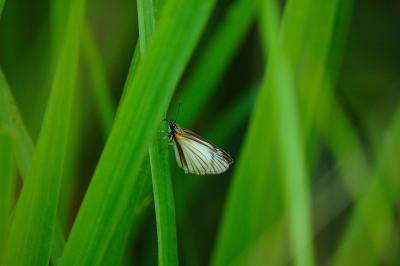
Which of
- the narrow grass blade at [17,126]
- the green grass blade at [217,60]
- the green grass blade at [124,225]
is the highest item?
the green grass blade at [217,60]

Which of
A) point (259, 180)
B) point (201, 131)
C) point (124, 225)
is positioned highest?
point (201, 131)

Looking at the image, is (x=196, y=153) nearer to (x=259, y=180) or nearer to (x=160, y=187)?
(x=259, y=180)

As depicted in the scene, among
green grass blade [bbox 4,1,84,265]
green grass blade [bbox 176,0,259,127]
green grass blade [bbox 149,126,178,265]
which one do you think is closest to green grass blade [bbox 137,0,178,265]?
green grass blade [bbox 149,126,178,265]

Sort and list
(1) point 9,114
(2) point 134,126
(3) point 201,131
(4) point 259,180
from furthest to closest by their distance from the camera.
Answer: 1. (3) point 201,131
2. (4) point 259,180
3. (1) point 9,114
4. (2) point 134,126

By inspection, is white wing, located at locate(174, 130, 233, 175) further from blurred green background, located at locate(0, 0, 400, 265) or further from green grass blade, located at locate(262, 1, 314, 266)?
green grass blade, located at locate(262, 1, 314, 266)

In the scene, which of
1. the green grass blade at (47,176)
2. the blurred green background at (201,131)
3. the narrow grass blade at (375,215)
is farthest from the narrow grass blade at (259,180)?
the green grass blade at (47,176)

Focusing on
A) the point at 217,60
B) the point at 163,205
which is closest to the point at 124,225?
the point at 163,205

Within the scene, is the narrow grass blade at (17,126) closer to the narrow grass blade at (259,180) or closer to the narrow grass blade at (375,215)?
the narrow grass blade at (259,180)
